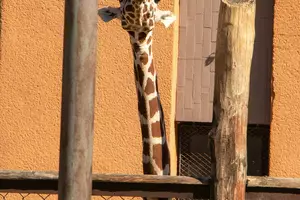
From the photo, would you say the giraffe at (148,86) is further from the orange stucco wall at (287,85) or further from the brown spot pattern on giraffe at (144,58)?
the orange stucco wall at (287,85)

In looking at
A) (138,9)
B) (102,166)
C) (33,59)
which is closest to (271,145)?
(102,166)

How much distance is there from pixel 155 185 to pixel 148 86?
3.81 ft

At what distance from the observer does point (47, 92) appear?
8914 mm

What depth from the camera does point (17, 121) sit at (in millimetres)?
8969

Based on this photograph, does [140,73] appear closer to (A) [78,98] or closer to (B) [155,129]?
(B) [155,129]

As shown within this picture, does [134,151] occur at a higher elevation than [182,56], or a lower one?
lower

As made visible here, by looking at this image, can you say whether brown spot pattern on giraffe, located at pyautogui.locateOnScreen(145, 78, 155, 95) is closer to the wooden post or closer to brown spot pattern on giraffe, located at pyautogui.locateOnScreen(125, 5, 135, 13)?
brown spot pattern on giraffe, located at pyautogui.locateOnScreen(125, 5, 135, 13)

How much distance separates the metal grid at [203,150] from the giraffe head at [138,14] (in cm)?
340

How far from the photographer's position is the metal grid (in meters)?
8.80

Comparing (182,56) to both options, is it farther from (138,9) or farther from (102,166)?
(138,9)

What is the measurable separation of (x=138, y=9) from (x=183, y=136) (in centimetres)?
380

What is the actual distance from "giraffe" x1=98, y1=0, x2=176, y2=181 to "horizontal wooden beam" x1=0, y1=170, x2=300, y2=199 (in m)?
1.07

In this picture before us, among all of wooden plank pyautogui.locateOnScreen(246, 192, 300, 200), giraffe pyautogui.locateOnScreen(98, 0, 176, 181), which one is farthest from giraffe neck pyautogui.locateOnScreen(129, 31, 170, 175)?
wooden plank pyautogui.locateOnScreen(246, 192, 300, 200)

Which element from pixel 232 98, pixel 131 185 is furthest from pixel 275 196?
pixel 131 185
